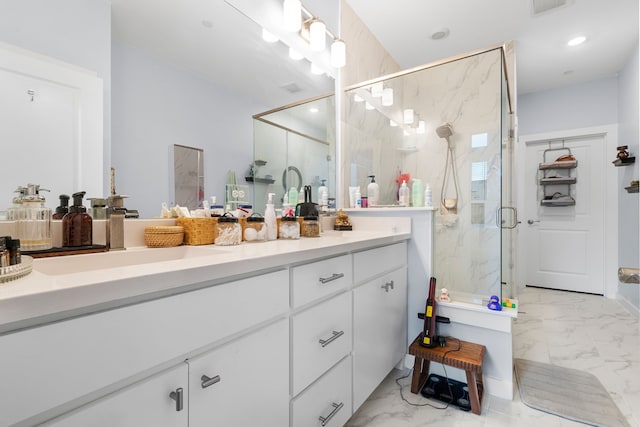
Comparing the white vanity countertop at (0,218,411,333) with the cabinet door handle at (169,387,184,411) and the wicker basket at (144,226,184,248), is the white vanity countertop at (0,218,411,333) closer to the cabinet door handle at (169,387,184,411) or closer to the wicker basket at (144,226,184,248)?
the wicker basket at (144,226,184,248)

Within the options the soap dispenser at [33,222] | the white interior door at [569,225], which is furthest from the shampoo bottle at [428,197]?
the white interior door at [569,225]

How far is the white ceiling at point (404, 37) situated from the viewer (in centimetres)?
125

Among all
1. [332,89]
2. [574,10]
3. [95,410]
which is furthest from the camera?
[574,10]

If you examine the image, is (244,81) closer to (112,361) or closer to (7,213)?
(7,213)

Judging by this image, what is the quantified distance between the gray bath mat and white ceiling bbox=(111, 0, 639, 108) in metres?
2.25

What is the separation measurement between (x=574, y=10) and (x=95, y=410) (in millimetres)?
3766

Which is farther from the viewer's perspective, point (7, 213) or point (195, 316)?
point (7, 213)

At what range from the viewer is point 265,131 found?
1666 millimetres

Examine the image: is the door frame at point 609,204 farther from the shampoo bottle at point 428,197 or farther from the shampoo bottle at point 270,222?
the shampoo bottle at point 270,222

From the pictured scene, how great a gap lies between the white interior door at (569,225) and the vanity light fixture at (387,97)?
3.01 m

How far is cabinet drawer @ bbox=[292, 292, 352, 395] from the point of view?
102 cm

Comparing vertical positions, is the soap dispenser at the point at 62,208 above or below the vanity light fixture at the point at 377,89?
below

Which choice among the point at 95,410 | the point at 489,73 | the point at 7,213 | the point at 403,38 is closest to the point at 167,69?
the point at 7,213

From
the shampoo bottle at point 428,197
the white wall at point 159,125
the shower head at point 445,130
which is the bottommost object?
the shampoo bottle at point 428,197
